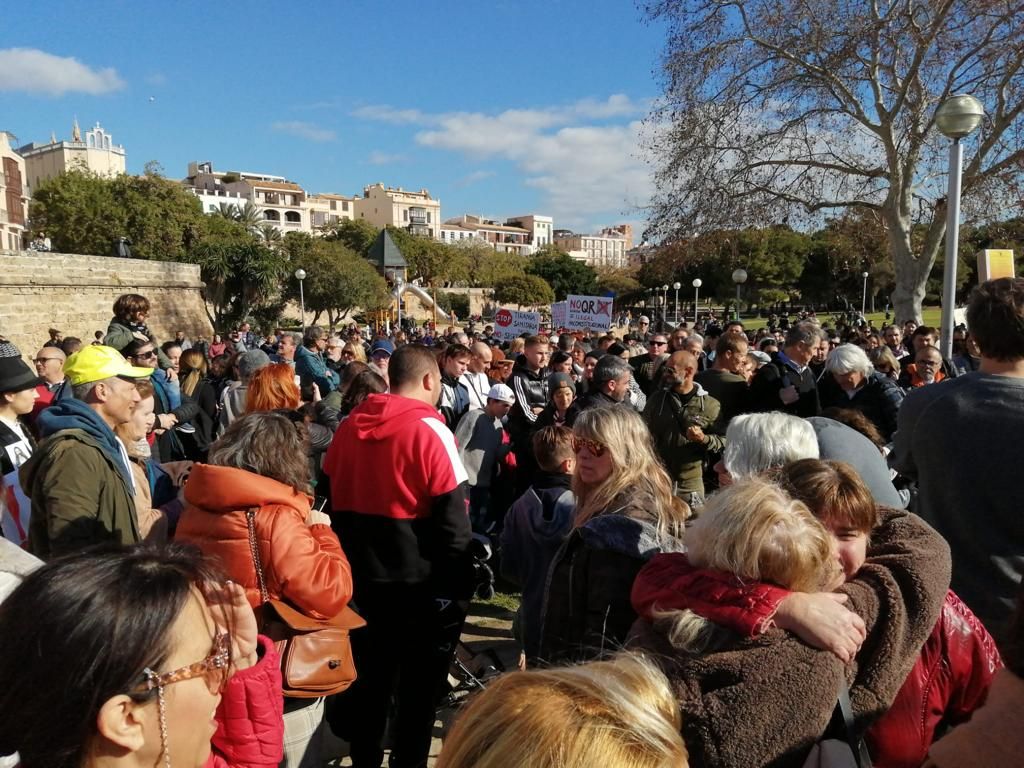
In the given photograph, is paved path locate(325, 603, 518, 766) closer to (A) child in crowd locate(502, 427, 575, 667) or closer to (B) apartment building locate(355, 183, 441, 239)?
(A) child in crowd locate(502, 427, 575, 667)

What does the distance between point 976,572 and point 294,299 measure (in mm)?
46252

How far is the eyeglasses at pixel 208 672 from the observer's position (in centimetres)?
115

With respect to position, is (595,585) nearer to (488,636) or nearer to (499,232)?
(488,636)

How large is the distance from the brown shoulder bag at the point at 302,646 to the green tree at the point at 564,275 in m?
69.7

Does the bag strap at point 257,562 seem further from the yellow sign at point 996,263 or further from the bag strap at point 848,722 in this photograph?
the yellow sign at point 996,263

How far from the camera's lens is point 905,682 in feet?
5.25

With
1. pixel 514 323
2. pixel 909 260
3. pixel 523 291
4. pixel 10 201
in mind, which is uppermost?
pixel 10 201

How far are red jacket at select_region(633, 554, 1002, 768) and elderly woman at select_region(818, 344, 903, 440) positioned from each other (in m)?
3.11

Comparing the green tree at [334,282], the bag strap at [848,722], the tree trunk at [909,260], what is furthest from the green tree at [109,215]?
the bag strap at [848,722]

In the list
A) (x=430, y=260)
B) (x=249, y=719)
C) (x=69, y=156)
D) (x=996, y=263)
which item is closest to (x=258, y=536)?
(x=249, y=719)

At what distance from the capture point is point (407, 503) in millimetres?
2955

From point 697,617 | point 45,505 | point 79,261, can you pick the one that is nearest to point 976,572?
Answer: point 697,617

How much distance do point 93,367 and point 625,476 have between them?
2.38 metres

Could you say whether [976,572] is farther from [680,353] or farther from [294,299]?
[294,299]
